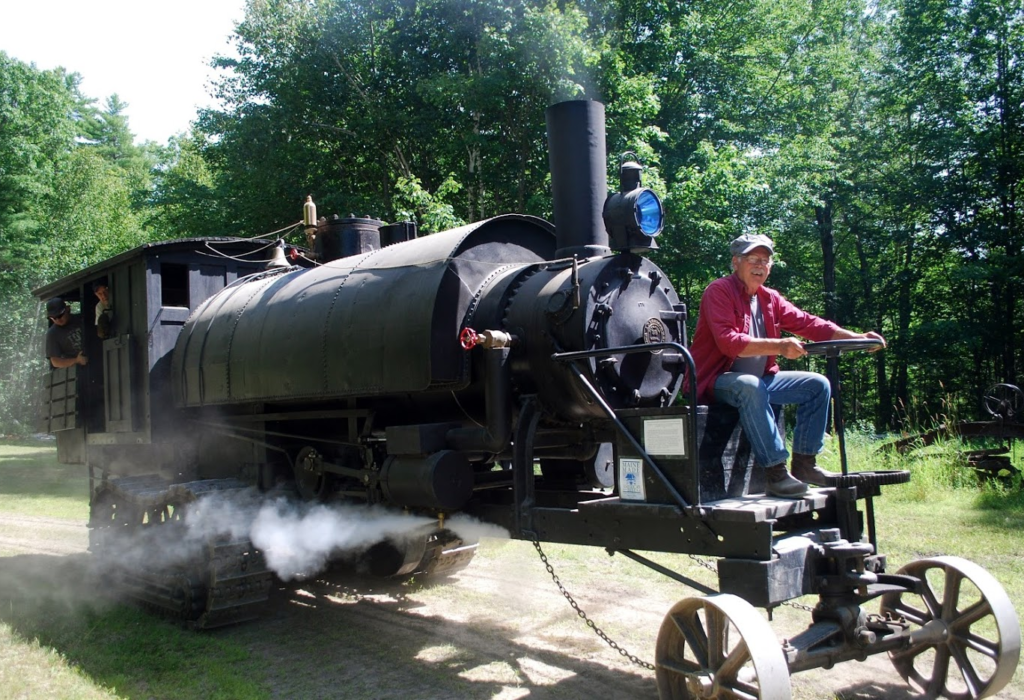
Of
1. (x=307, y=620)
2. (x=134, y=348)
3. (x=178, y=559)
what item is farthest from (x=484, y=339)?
(x=134, y=348)

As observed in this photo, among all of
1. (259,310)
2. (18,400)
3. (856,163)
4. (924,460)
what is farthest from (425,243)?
(18,400)

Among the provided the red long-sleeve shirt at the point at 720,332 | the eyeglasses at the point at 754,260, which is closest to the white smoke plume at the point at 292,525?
the red long-sleeve shirt at the point at 720,332

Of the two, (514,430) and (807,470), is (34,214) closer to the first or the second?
(514,430)

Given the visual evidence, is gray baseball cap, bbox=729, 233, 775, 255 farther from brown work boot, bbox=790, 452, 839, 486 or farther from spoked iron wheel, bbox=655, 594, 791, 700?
spoked iron wheel, bbox=655, 594, 791, 700

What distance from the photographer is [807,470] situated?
4809mm

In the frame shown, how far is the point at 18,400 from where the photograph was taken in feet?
110

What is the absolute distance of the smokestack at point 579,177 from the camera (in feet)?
18.5

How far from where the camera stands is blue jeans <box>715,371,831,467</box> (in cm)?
434

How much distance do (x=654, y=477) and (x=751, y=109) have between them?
18.4 metres

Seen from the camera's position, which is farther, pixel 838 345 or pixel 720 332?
pixel 720 332

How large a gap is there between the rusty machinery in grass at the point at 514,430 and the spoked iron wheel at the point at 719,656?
1 centimetres

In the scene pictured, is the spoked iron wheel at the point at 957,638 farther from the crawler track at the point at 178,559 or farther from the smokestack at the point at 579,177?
the crawler track at the point at 178,559

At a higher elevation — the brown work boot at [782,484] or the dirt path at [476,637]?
the brown work boot at [782,484]

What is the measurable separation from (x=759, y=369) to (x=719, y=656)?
5.03ft
